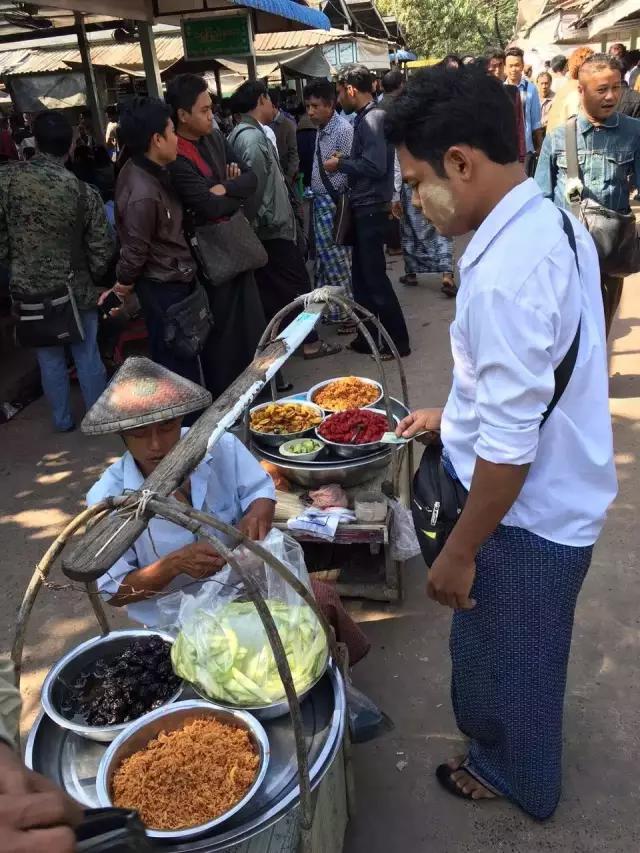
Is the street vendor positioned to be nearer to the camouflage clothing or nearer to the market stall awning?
the camouflage clothing

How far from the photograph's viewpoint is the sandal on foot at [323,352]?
609 cm

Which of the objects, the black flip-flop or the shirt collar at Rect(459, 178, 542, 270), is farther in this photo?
the black flip-flop

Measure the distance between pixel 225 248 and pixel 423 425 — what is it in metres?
2.65

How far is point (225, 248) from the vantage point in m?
4.37

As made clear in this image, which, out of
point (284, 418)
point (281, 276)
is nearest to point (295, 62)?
point (281, 276)

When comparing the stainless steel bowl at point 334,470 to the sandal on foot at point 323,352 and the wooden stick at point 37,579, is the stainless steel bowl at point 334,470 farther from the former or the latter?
the sandal on foot at point 323,352

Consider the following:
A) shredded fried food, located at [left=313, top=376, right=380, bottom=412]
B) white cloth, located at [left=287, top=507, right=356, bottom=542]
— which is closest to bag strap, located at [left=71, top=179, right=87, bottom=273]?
shredded fried food, located at [left=313, top=376, right=380, bottom=412]

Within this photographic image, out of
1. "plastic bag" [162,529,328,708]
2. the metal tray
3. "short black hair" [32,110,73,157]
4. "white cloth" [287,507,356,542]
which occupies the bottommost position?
"white cloth" [287,507,356,542]

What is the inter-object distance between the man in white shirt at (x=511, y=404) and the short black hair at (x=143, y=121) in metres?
2.70

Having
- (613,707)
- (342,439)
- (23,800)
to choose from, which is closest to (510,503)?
(23,800)

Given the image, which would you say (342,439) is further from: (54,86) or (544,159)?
(54,86)

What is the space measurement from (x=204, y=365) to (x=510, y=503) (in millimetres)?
3595

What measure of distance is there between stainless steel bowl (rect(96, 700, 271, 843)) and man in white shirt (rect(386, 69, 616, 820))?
0.56 metres

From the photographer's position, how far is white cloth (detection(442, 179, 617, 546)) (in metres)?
1.33
